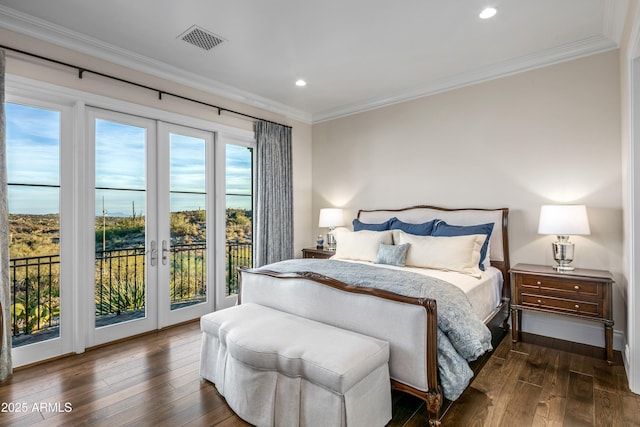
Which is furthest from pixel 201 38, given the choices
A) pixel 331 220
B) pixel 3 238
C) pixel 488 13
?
pixel 331 220

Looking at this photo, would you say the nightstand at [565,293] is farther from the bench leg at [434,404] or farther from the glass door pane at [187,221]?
the glass door pane at [187,221]

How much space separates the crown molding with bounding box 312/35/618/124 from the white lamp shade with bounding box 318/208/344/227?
1475 millimetres

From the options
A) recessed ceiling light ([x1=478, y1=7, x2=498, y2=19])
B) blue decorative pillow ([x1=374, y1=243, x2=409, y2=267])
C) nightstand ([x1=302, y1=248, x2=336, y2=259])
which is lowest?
nightstand ([x1=302, y1=248, x2=336, y2=259])

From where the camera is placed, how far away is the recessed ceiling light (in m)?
2.57

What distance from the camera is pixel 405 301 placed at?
6.59 ft

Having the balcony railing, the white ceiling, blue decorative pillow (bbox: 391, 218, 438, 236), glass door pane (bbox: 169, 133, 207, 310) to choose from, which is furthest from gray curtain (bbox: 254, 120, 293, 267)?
blue decorative pillow (bbox: 391, 218, 438, 236)

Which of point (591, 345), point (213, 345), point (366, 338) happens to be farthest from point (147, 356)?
point (591, 345)

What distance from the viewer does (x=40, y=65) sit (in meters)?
2.77

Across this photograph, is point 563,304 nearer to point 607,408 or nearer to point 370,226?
point 607,408

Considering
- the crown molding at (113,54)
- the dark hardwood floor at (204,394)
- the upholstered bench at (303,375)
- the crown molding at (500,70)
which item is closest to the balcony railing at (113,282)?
the dark hardwood floor at (204,394)

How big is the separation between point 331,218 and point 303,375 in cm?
300

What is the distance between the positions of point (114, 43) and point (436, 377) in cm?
376

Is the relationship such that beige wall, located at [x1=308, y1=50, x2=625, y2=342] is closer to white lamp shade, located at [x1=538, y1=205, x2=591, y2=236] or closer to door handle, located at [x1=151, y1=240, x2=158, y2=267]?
white lamp shade, located at [x1=538, y1=205, x2=591, y2=236]

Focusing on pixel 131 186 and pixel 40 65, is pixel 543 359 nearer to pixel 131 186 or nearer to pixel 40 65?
pixel 131 186
